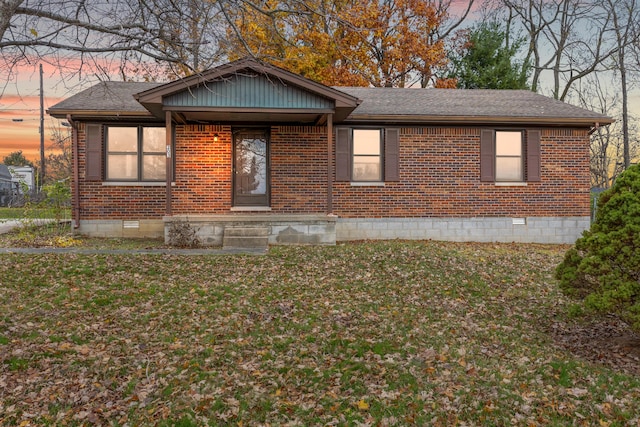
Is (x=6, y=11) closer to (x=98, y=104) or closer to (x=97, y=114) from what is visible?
(x=97, y=114)

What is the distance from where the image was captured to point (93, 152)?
42.0 feet

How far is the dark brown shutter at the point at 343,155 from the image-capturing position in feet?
43.8

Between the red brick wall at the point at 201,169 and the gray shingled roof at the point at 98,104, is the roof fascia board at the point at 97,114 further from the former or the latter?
the red brick wall at the point at 201,169

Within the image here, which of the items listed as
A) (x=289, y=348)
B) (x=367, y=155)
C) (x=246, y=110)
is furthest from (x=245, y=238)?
(x=289, y=348)

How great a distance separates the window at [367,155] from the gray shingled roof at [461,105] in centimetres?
64

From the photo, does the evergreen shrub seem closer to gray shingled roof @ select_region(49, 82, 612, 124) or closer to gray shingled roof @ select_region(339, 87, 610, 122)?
gray shingled roof @ select_region(49, 82, 612, 124)

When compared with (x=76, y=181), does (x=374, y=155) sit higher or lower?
higher

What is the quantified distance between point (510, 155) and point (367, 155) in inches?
Result: 168

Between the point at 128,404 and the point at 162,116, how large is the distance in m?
9.49

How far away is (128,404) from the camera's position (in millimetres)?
4266

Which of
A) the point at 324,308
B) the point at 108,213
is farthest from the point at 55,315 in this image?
the point at 108,213

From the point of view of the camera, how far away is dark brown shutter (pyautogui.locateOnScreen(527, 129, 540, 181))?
13.7 meters

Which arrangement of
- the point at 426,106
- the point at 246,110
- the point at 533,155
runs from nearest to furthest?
the point at 246,110 → the point at 533,155 → the point at 426,106

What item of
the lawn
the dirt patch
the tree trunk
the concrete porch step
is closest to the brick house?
the concrete porch step
